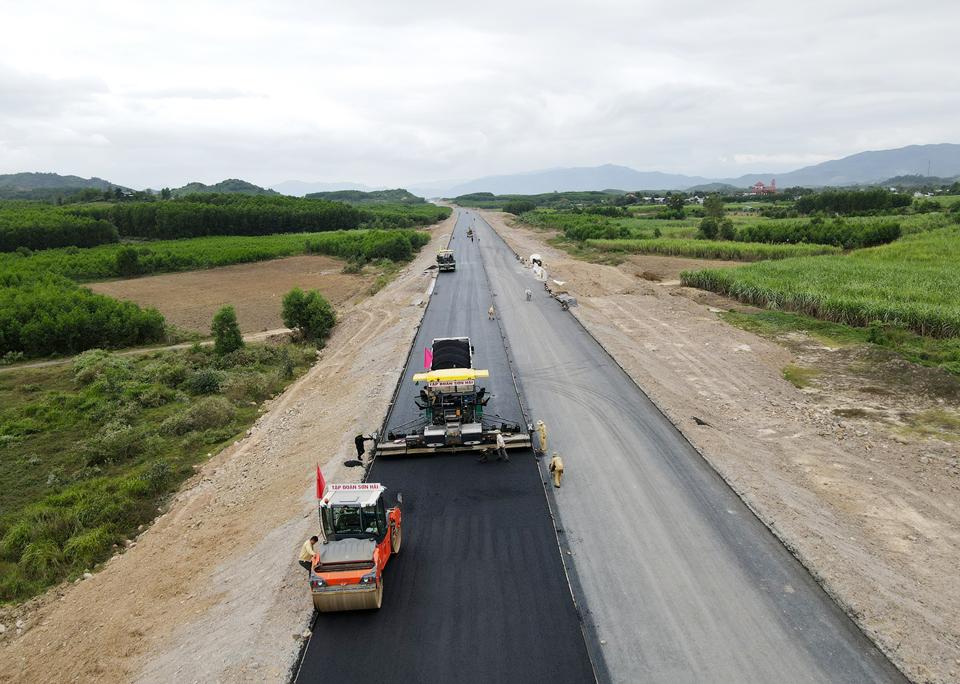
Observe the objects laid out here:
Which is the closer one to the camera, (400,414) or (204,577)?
(204,577)

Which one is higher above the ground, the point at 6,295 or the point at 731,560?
the point at 6,295

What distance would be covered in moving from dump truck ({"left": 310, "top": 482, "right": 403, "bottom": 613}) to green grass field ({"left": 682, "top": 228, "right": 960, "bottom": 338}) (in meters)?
32.3

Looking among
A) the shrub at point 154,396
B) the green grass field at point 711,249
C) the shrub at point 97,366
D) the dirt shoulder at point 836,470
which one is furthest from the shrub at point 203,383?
the green grass field at point 711,249

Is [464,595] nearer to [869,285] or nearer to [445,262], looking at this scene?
[869,285]

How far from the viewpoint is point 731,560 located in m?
13.0

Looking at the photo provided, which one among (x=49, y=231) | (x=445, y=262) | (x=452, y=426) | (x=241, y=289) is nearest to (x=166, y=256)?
(x=241, y=289)

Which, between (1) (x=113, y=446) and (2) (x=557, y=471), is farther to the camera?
(1) (x=113, y=446)

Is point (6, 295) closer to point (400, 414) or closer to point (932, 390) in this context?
point (400, 414)

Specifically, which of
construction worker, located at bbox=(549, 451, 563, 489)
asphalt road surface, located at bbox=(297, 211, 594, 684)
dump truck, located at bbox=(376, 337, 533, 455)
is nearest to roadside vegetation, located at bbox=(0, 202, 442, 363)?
dump truck, located at bbox=(376, 337, 533, 455)

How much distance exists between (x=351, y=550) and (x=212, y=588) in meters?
4.35

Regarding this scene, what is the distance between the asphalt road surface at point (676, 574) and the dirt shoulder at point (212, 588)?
257 inches

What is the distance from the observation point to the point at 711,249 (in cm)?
6675

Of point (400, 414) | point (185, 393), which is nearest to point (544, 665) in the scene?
point (400, 414)

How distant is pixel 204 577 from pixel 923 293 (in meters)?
41.1
